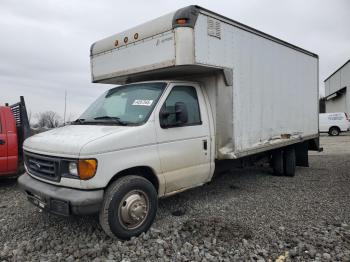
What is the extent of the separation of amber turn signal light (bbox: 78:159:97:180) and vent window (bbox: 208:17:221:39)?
279cm

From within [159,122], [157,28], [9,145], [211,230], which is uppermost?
[157,28]

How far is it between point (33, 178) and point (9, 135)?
2.70m

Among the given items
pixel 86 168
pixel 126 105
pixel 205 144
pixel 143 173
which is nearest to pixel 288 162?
pixel 205 144

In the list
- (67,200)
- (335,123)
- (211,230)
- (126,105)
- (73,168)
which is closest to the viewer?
(67,200)

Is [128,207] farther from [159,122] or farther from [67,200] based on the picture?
[159,122]

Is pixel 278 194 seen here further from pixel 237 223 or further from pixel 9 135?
pixel 9 135

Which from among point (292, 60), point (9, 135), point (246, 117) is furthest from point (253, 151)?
point (9, 135)

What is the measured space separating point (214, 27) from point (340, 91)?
3506 centimetres

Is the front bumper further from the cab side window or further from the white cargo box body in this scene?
the white cargo box body

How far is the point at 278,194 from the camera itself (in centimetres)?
655

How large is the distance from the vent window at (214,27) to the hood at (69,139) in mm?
2124

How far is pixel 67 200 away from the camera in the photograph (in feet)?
12.7

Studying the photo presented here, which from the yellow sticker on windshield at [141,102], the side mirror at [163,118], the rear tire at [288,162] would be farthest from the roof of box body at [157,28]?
the rear tire at [288,162]

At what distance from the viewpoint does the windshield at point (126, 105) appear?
186 inches
